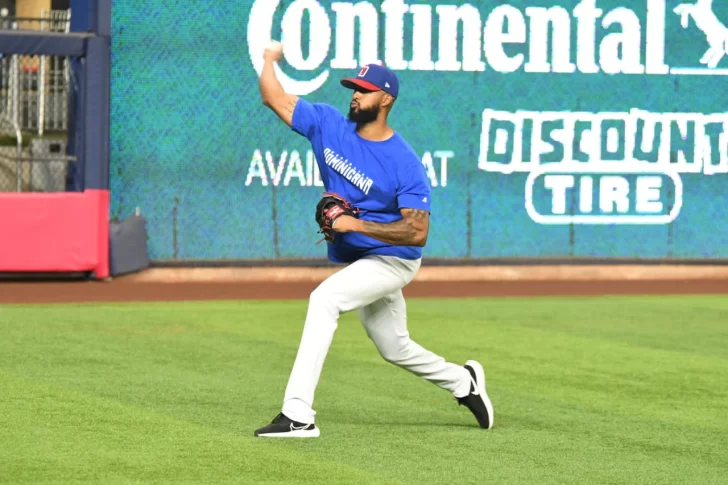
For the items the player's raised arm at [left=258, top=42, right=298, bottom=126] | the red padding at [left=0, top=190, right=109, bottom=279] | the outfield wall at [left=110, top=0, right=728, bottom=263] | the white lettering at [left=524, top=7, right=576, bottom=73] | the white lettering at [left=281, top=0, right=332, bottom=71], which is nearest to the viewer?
the player's raised arm at [left=258, top=42, right=298, bottom=126]

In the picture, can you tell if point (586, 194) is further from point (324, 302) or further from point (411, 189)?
point (324, 302)

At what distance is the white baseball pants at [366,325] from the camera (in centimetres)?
692

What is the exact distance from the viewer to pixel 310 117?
7297 millimetres

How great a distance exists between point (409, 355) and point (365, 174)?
3.37 feet

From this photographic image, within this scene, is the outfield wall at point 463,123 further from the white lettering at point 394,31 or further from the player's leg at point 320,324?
the player's leg at point 320,324

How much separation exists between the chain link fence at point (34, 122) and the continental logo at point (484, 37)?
2763 mm

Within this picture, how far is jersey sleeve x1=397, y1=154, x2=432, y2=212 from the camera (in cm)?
704

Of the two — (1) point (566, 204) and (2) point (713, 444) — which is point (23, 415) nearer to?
(2) point (713, 444)

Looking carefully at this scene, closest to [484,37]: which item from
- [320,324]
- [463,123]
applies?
[463,123]

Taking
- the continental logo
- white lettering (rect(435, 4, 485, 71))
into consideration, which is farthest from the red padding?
white lettering (rect(435, 4, 485, 71))

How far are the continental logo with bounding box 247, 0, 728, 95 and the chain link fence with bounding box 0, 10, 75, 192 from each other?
2.76m

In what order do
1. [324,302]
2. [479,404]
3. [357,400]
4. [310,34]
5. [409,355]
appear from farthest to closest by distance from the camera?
[310,34], [357,400], [479,404], [409,355], [324,302]

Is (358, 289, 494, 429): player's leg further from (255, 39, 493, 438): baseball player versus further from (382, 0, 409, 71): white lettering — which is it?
(382, 0, 409, 71): white lettering

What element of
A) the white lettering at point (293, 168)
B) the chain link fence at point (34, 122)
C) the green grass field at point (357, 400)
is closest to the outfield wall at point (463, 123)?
the white lettering at point (293, 168)
